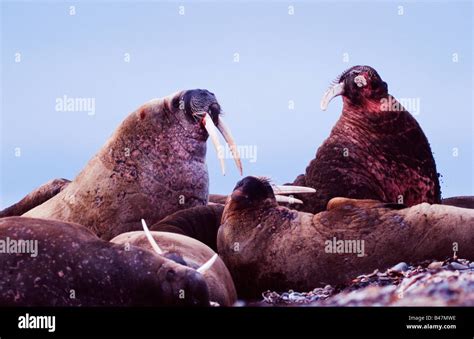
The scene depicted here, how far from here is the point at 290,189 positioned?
6.04 meters

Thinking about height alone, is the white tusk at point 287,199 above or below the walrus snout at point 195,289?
above

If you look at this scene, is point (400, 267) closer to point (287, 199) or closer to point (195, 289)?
point (287, 199)

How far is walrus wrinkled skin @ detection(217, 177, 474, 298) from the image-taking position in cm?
562

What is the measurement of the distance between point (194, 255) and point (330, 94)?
1489mm

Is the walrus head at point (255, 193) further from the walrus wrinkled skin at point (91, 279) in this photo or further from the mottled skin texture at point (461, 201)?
the mottled skin texture at point (461, 201)

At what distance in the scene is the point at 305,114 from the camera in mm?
5957

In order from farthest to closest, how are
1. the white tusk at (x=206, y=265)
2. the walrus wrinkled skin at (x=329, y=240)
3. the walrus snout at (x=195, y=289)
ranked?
1. the walrus wrinkled skin at (x=329, y=240)
2. the white tusk at (x=206, y=265)
3. the walrus snout at (x=195, y=289)

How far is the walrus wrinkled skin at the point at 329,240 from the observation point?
5.62 meters

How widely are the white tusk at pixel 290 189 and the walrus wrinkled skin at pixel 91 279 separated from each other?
1.04 m

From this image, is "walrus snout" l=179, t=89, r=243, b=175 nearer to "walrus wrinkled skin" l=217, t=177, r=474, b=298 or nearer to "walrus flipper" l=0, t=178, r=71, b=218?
"walrus wrinkled skin" l=217, t=177, r=474, b=298

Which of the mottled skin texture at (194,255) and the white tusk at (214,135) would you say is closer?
the mottled skin texture at (194,255)

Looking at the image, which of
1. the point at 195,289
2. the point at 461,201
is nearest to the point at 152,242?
the point at 195,289

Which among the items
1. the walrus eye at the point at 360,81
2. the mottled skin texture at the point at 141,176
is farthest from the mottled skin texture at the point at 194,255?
the walrus eye at the point at 360,81

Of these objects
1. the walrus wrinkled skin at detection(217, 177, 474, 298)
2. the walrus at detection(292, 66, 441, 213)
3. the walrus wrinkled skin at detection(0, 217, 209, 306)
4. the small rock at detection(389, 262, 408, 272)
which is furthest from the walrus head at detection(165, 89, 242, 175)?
the small rock at detection(389, 262, 408, 272)
